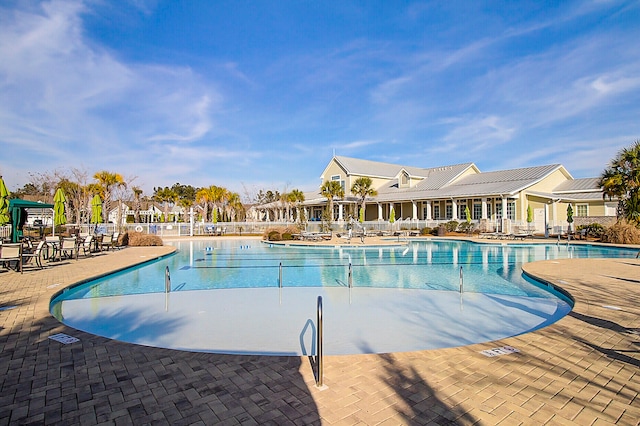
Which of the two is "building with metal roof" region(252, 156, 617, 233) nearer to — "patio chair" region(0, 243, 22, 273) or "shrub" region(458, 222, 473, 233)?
"shrub" region(458, 222, 473, 233)

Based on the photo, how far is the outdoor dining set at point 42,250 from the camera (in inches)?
418

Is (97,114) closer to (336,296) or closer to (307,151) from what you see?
(307,151)

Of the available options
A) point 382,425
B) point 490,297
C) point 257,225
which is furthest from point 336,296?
point 257,225

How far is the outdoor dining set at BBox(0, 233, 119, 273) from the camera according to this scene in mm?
10617

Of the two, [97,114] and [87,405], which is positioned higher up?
[97,114]

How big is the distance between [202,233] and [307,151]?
1411cm

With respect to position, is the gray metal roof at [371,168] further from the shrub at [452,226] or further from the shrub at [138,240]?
the shrub at [138,240]

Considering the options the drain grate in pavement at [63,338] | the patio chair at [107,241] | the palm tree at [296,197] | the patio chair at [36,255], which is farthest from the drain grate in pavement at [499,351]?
the palm tree at [296,197]

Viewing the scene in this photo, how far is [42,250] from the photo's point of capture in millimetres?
13172

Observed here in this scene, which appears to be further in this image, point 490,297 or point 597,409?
Answer: point 490,297

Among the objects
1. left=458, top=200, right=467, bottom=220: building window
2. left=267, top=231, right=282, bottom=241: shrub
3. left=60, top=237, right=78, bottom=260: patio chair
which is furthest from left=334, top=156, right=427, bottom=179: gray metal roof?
left=60, top=237, right=78, bottom=260: patio chair

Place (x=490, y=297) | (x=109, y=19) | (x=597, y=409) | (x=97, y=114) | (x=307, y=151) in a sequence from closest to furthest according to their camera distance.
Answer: (x=597, y=409), (x=490, y=297), (x=109, y=19), (x=97, y=114), (x=307, y=151)

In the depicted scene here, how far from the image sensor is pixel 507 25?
59.7 ft

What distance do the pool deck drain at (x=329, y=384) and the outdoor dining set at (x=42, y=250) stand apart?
6.85m
